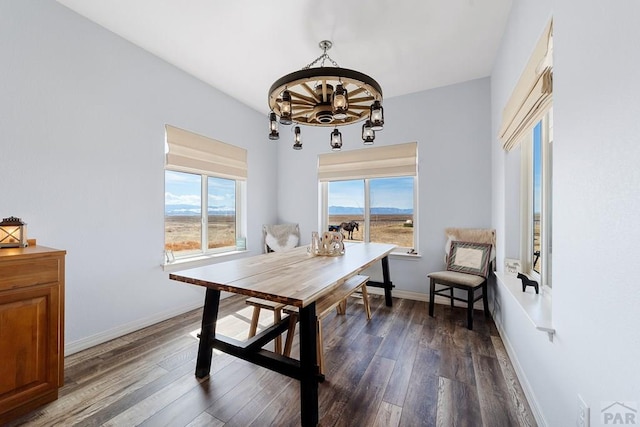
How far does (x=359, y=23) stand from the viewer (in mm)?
2223

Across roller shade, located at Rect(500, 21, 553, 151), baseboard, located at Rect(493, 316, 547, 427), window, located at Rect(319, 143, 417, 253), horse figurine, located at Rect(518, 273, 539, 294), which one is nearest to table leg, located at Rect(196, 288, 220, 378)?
window, located at Rect(319, 143, 417, 253)

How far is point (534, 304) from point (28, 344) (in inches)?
120

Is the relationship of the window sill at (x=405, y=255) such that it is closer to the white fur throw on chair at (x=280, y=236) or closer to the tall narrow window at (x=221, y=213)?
the white fur throw on chair at (x=280, y=236)

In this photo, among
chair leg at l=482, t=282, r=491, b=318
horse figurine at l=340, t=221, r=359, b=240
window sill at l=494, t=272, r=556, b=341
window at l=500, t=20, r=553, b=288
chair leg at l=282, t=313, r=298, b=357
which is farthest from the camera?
horse figurine at l=340, t=221, r=359, b=240

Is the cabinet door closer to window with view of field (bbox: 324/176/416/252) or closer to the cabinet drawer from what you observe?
the cabinet drawer

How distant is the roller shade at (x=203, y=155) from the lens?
9.57 ft

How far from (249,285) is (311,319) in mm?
407

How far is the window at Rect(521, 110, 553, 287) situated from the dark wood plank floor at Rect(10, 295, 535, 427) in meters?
0.80

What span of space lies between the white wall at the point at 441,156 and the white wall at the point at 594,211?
6.17ft

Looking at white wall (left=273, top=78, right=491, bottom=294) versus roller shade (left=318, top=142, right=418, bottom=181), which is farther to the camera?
roller shade (left=318, top=142, right=418, bottom=181)

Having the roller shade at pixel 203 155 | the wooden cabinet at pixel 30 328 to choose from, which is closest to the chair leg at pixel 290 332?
the wooden cabinet at pixel 30 328

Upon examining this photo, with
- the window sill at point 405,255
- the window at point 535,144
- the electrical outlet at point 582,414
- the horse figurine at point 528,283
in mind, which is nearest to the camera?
the electrical outlet at point 582,414

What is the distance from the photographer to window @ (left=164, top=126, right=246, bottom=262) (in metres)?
3.01

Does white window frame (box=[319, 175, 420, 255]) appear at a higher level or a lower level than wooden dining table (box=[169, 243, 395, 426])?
higher
